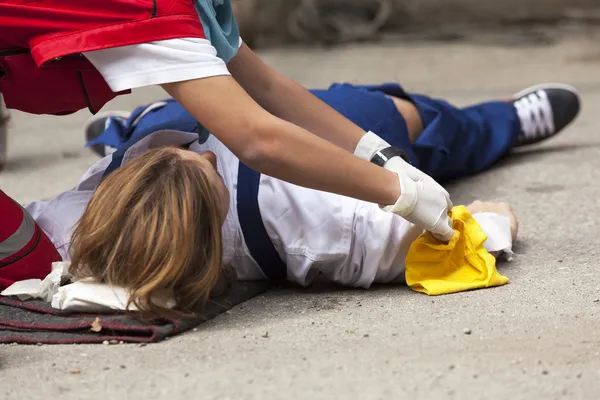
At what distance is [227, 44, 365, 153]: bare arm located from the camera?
1.71 metres

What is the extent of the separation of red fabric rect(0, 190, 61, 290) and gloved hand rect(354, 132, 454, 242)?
1.96ft

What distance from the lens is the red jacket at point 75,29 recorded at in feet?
4.44

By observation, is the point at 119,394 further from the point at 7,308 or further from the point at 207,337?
the point at 7,308

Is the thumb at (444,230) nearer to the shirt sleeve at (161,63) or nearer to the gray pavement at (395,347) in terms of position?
the gray pavement at (395,347)

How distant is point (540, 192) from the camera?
2268 mm

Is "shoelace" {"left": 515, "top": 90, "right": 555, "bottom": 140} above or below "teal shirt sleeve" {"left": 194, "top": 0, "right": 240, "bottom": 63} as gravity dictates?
below

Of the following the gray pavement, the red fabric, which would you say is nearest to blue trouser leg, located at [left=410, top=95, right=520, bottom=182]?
the gray pavement

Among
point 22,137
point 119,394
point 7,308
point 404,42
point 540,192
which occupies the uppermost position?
point 119,394

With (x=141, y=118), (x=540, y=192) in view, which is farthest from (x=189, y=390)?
(x=540, y=192)

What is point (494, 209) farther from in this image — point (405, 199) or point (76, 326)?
point (76, 326)

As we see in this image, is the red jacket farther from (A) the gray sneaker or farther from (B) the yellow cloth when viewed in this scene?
(A) the gray sneaker

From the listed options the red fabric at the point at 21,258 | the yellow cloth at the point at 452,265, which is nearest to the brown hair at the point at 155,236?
the red fabric at the point at 21,258

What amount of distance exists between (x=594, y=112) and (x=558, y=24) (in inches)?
94.3

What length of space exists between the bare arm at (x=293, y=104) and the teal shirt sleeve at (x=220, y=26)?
0.29ft
